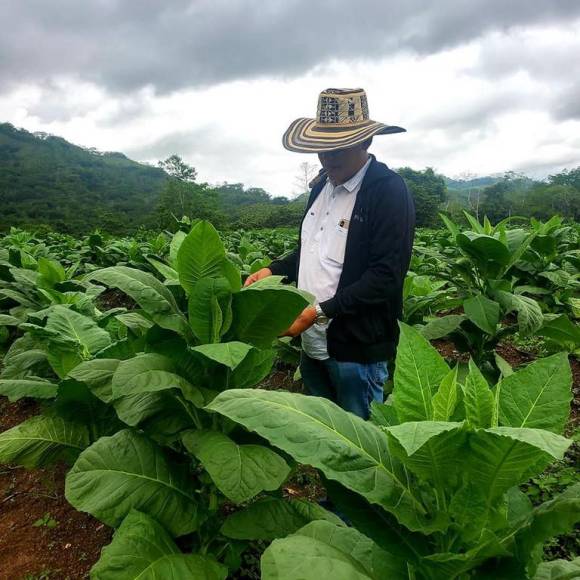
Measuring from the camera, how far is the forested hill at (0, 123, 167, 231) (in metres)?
53.2

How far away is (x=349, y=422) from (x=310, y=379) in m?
1.71

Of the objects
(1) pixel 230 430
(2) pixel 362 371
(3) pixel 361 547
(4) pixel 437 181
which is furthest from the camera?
(4) pixel 437 181

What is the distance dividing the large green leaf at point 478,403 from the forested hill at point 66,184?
137 ft

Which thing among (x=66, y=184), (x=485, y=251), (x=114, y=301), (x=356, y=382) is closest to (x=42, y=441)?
(x=356, y=382)

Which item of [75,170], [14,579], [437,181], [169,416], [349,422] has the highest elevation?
[75,170]

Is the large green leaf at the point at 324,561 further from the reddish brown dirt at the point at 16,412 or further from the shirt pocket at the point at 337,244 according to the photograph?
the reddish brown dirt at the point at 16,412

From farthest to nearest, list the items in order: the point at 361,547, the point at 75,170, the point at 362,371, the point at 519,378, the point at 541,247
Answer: the point at 75,170
the point at 541,247
the point at 362,371
the point at 361,547
the point at 519,378

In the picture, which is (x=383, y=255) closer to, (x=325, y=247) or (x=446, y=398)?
(x=325, y=247)

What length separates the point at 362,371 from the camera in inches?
102

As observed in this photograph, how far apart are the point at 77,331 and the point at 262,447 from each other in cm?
119

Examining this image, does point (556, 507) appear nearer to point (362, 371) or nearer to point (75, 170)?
point (362, 371)

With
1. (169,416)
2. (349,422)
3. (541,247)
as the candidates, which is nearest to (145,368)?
(169,416)

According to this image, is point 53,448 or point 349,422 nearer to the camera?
point 349,422

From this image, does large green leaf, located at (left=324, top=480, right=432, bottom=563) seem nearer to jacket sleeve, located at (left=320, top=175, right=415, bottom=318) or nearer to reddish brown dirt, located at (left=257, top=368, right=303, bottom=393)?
jacket sleeve, located at (left=320, top=175, right=415, bottom=318)
